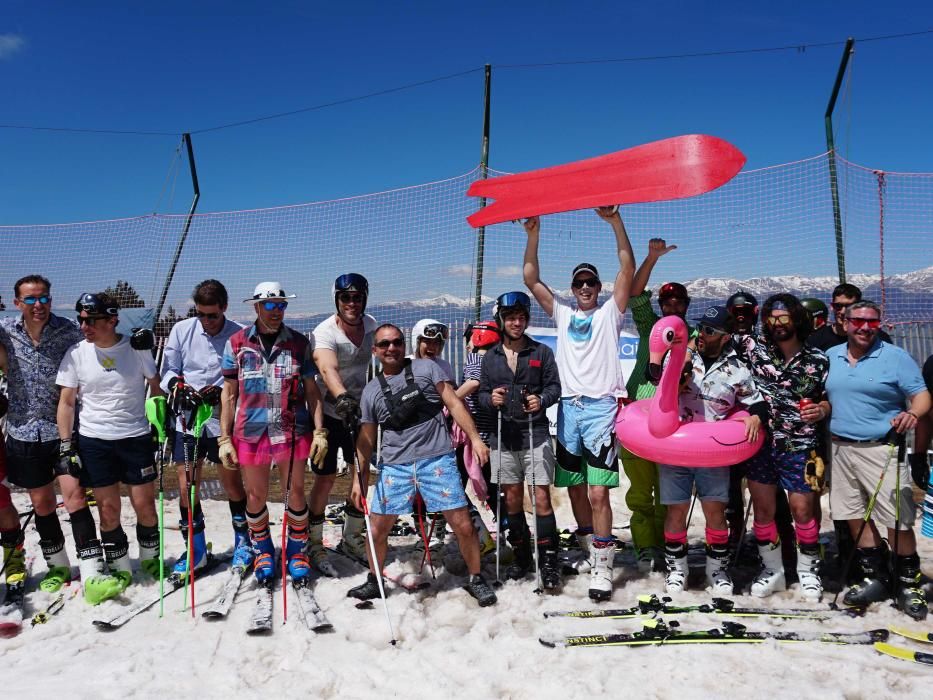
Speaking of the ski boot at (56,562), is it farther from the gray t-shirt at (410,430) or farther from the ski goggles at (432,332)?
the ski goggles at (432,332)

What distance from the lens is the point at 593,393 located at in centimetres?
428

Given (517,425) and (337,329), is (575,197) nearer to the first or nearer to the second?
(517,425)

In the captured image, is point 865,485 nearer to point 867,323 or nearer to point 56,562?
point 867,323

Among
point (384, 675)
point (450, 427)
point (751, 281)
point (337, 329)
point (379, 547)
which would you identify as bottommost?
point (384, 675)

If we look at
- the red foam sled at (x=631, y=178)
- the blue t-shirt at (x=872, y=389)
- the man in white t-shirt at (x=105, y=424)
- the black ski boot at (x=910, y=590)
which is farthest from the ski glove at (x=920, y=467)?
the man in white t-shirt at (x=105, y=424)

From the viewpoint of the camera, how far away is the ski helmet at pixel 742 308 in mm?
4234

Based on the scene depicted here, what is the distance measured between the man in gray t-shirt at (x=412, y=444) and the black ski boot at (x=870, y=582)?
90.5 inches

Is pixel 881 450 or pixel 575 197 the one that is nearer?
pixel 881 450

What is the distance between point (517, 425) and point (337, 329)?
149cm

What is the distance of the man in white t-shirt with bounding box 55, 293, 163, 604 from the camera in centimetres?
435

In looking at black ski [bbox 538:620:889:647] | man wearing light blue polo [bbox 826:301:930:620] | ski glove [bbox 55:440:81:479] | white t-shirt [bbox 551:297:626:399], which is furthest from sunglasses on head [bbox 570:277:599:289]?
ski glove [bbox 55:440:81:479]

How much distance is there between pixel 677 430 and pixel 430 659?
79.0 inches

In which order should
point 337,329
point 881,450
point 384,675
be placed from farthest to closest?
point 337,329
point 881,450
point 384,675

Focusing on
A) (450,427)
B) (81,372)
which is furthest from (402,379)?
(81,372)
